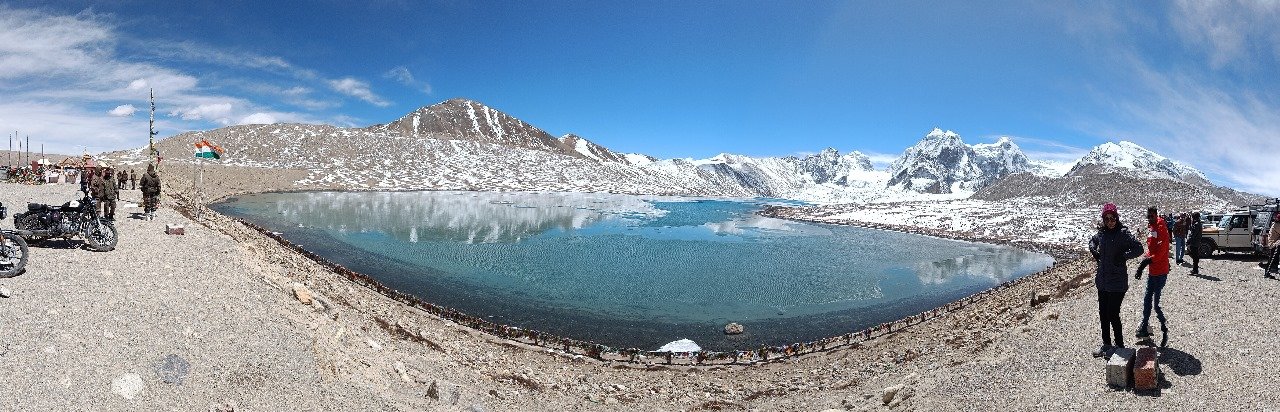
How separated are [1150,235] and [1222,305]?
3769 mm

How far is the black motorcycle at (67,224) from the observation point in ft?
50.3

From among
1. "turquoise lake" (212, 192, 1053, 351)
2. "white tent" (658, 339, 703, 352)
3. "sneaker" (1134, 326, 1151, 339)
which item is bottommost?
"white tent" (658, 339, 703, 352)

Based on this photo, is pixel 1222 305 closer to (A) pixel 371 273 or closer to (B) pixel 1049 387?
(B) pixel 1049 387

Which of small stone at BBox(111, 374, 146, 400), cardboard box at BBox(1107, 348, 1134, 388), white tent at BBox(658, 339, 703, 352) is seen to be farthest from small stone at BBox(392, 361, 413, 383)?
cardboard box at BBox(1107, 348, 1134, 388)

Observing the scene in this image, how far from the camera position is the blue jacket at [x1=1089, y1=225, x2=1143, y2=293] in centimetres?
987

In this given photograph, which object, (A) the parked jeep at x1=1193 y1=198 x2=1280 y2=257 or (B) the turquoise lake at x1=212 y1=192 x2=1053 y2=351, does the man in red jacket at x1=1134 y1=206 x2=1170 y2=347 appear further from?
(B) the turquoise lake at x1=212 y1=192 x2=1053 y2=351

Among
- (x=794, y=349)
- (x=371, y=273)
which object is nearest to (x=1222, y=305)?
(x=794, y=349)

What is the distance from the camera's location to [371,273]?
3575 cm

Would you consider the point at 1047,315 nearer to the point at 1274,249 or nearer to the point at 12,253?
the point at 1274,249

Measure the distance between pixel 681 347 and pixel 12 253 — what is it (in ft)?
66.2

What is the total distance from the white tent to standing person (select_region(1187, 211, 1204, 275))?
53.1 ft

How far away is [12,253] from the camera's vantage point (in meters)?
13.0

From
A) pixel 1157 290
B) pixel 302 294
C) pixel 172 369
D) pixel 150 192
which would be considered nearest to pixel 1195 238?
pixel 1157 290

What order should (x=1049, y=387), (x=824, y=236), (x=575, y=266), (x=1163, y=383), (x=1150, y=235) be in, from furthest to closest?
(x=824, y=236) < (x=575, y=266) < (x=1150, y=235) < (x=1049, y=387) < (x=1163, y=383)
